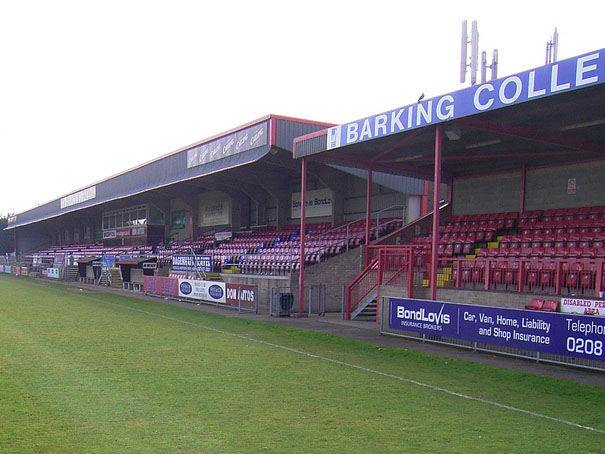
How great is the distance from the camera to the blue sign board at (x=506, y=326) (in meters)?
10.1

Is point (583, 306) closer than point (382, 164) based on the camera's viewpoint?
Yes

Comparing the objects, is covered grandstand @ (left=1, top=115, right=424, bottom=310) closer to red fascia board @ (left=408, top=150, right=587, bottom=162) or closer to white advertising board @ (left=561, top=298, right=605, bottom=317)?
red fascia board @ (left=408, top=150, right=587, bottom=162)

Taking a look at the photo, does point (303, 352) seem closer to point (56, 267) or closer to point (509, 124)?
point (509, 124)

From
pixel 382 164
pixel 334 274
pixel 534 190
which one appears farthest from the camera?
pixel 334 274

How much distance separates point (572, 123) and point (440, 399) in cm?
983

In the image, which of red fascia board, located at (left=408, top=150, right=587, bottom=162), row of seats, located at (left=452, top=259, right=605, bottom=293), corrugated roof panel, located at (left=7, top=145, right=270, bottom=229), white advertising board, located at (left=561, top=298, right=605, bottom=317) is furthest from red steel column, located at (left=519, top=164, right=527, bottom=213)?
corrugated roof panel, located at (left=7, top=145, right=270, bottom=229)

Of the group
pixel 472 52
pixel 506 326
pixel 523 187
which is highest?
pixel 472 52

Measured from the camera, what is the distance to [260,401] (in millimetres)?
7711

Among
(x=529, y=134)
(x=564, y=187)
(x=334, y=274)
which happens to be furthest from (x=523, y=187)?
(x=334, y=274)

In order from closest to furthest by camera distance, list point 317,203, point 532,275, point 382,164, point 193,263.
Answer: point 532,275 < point 382,164 < point 193,263 < point 317,203

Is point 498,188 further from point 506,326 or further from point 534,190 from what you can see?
point 506,326

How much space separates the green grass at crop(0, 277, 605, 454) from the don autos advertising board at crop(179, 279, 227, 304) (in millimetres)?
9226

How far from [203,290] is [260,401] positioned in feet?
55.8

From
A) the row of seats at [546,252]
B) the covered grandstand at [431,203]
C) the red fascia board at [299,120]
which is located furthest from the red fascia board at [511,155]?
the red fascia board at [299,120]
